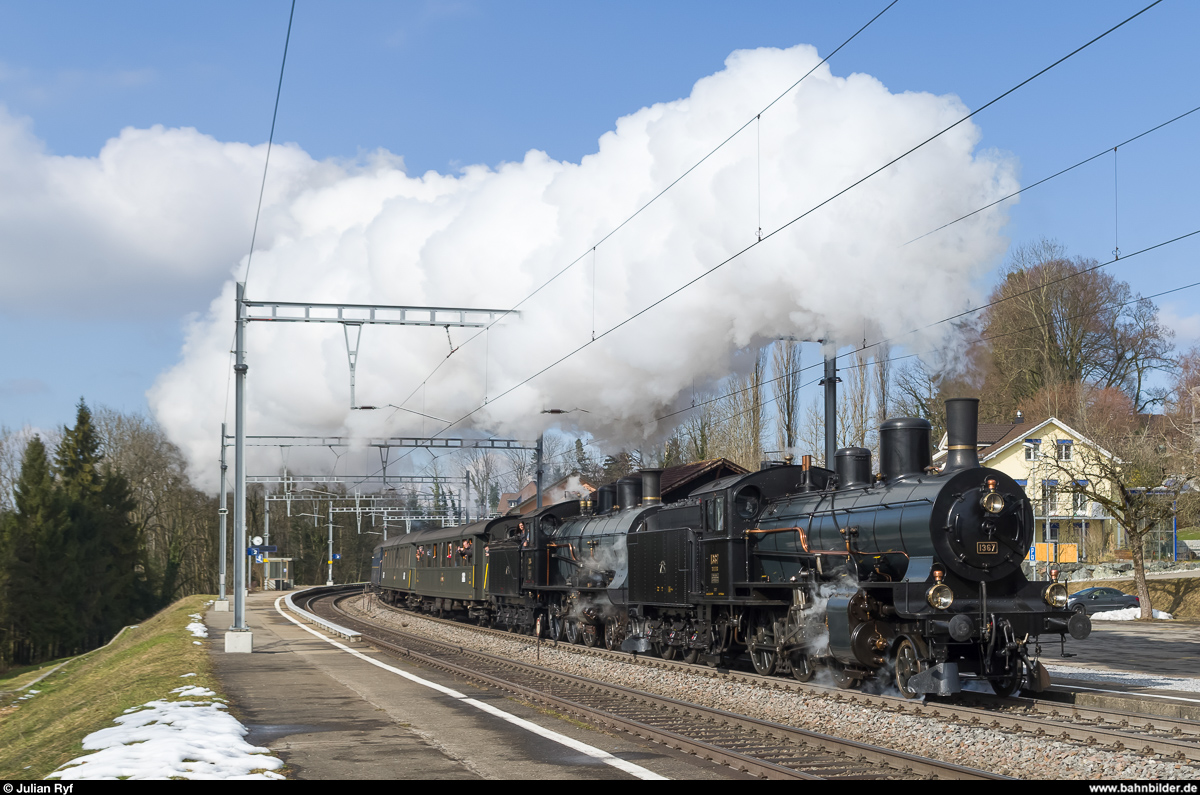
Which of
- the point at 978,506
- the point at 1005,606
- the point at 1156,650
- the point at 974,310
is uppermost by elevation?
the point at 974,310

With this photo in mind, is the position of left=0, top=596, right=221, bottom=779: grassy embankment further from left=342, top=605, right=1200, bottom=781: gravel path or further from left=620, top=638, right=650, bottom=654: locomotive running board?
left=620, top=638, right=650, bottom=654: locomotive running board

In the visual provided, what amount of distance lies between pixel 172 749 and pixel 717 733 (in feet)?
17.8

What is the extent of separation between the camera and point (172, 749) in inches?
356

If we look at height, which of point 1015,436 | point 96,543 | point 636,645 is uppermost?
point 1015,436

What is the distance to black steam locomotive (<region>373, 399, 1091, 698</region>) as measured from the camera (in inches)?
495

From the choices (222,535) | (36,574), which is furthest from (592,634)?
(36,574)

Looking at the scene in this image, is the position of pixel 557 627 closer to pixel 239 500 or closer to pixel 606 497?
pixel 606 497

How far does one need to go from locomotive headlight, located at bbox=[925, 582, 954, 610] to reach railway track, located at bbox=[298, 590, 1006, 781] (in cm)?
258

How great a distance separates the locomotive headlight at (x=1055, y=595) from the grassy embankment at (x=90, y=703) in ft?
35.9

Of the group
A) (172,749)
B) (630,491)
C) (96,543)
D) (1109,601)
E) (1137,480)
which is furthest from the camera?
(96,543)

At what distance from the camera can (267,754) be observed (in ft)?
31.2
